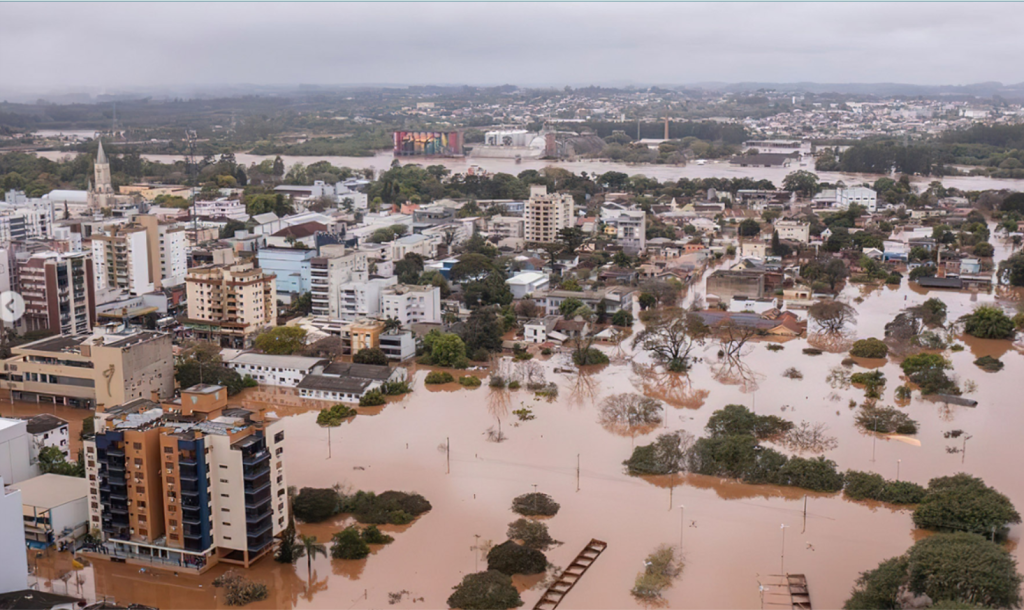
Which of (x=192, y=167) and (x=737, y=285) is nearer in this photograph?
(x=737, y=285)

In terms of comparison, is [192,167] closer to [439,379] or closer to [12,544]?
[439,379]

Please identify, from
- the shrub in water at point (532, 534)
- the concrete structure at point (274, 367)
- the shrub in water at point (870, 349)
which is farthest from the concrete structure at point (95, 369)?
the shrub in water at point (870, 349)

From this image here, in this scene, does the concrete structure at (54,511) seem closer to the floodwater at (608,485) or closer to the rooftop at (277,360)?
the floodwater at (608,485)

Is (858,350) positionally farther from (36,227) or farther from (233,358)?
(36,227)

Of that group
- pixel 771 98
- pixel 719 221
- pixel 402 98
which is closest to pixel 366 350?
pixel 719 221

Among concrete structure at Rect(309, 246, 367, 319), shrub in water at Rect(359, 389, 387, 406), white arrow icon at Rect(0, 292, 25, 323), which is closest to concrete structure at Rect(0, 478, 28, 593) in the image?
shrub in water at Rect(359, 389, 387, 406)

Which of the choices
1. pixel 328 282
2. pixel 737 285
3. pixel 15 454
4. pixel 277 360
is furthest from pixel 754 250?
pixel 15 454
